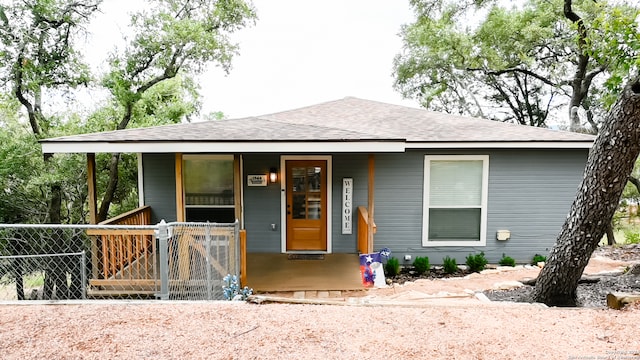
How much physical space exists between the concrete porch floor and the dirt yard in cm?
212

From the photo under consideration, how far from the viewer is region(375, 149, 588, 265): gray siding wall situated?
7258 millimetres

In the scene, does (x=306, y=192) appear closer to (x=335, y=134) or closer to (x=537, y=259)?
(x=335, y=134)

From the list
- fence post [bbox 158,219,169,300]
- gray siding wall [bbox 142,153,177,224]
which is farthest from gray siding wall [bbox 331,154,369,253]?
fence post [bbox 158,219,169,300]

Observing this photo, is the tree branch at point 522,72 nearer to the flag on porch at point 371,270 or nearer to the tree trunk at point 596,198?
the flag on porch at point 371,270

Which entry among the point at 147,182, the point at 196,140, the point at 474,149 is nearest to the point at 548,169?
the point at 474,149

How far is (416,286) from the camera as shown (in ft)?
19.0

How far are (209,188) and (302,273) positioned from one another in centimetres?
270

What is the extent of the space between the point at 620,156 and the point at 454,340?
2581 millimetres

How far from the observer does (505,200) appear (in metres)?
7.34

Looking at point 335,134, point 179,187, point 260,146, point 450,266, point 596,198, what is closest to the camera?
point 596,198

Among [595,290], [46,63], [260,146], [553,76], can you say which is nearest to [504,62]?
[553,76]

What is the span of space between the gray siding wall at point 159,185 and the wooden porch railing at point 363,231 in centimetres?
377

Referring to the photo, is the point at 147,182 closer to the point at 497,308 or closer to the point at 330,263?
the point at 330,263

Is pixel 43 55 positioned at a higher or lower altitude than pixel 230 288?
higher
